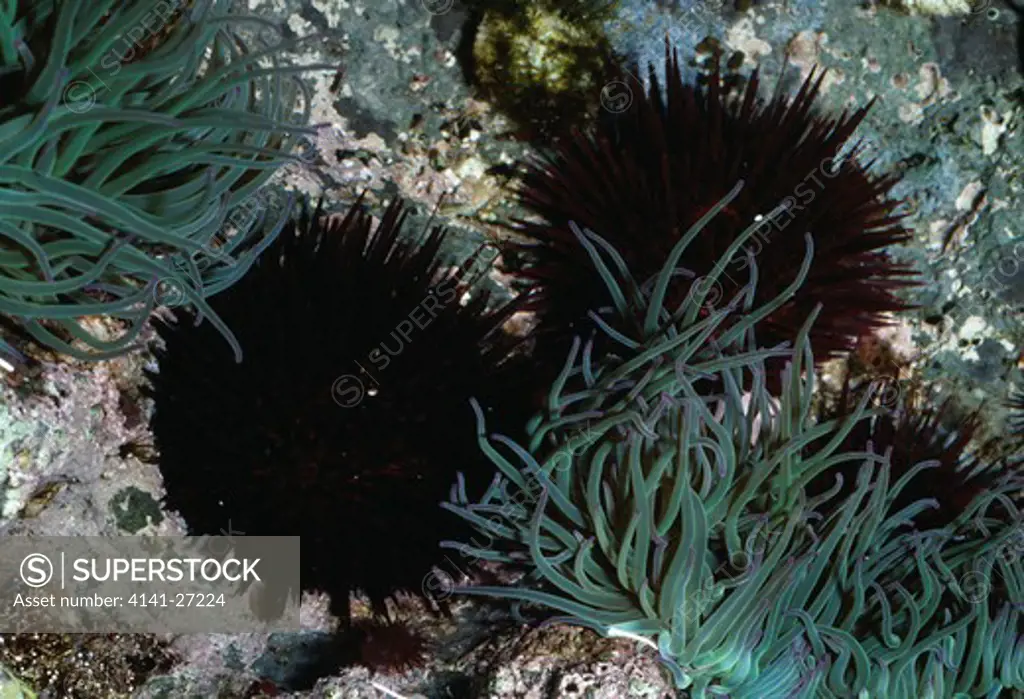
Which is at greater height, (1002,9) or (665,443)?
(1002,9)

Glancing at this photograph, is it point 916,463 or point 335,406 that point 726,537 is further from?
point 335,406

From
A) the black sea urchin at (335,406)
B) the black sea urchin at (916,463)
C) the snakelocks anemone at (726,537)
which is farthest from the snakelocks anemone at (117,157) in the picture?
the black sea urchin at (916,463)

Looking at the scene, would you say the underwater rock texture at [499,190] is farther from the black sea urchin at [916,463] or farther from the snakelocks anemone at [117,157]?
the black sea urchin at [916,463]

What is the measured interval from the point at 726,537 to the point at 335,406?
1.24 metres


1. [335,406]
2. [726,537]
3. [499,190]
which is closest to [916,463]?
[726,537]

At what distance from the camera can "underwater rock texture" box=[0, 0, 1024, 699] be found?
300cm

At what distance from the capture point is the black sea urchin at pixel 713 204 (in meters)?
3.41

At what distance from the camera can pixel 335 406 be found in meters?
3.03

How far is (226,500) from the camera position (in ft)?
10.4

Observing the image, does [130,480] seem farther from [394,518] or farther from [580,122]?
[580,122]

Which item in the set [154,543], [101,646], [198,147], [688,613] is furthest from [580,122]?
[101,646]

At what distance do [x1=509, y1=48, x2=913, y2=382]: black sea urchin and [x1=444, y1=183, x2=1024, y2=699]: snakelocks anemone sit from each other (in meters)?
0.27

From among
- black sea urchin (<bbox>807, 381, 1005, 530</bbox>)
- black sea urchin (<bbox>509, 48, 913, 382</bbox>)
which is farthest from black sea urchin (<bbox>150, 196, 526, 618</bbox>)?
black sea urchin (<bbox>807, 381, 1005, 530</bbox>)

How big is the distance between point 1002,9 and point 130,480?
13.2 feet
